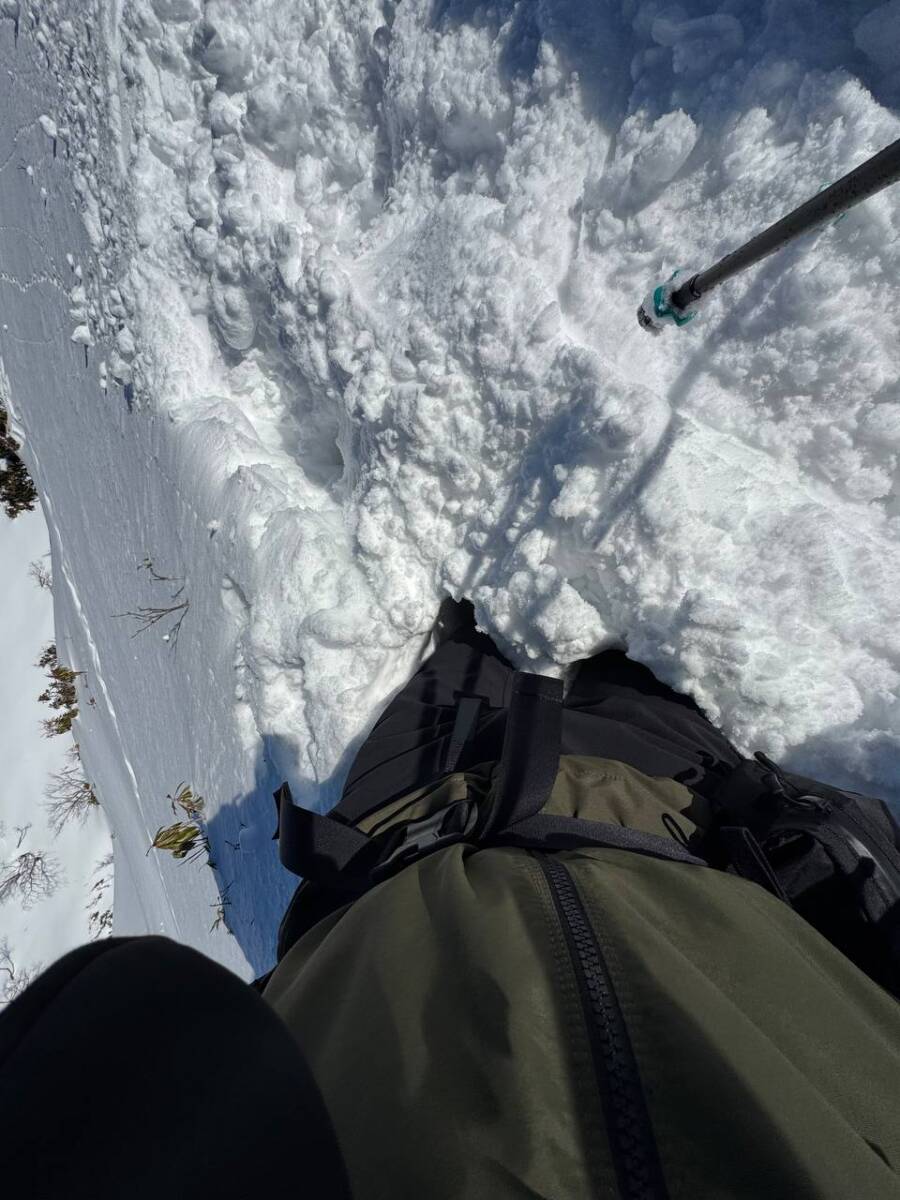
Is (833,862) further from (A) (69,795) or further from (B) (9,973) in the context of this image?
(B) (9,973)

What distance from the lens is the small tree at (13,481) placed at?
20.2ft

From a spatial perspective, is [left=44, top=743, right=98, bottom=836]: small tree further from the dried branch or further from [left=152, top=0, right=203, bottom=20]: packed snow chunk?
[left=152, top=0, right=203, bottom=20]: packed snow chunk

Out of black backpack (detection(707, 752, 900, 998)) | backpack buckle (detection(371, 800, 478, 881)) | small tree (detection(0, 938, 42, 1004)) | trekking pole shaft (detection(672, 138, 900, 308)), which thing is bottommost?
black backpack (detection(707, 752, 900, 998))

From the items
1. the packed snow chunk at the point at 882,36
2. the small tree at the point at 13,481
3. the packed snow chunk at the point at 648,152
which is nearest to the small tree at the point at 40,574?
the small tree at the point at 13,481

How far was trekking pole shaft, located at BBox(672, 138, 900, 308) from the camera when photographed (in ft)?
2.76

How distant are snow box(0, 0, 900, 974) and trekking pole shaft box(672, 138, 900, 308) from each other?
0.58ft

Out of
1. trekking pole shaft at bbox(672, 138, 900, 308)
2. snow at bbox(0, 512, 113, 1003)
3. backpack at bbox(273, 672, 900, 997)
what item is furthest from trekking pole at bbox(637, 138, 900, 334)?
snow at bbox(0, 512, 113, 1003)

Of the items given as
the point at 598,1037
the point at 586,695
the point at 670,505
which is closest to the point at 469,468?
the point at 670,505

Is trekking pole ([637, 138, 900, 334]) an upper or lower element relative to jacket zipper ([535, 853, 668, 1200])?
upper

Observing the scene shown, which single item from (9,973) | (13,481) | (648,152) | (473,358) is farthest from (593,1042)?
(9,973)

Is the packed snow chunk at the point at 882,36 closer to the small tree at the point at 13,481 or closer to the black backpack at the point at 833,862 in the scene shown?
the black backpack at the point at 833,862

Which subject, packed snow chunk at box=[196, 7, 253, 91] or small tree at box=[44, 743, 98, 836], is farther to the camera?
small tree at box=[44, 743, 98, 836]

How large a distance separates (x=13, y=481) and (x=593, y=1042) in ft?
24.5

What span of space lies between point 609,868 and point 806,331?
118 centimetres
